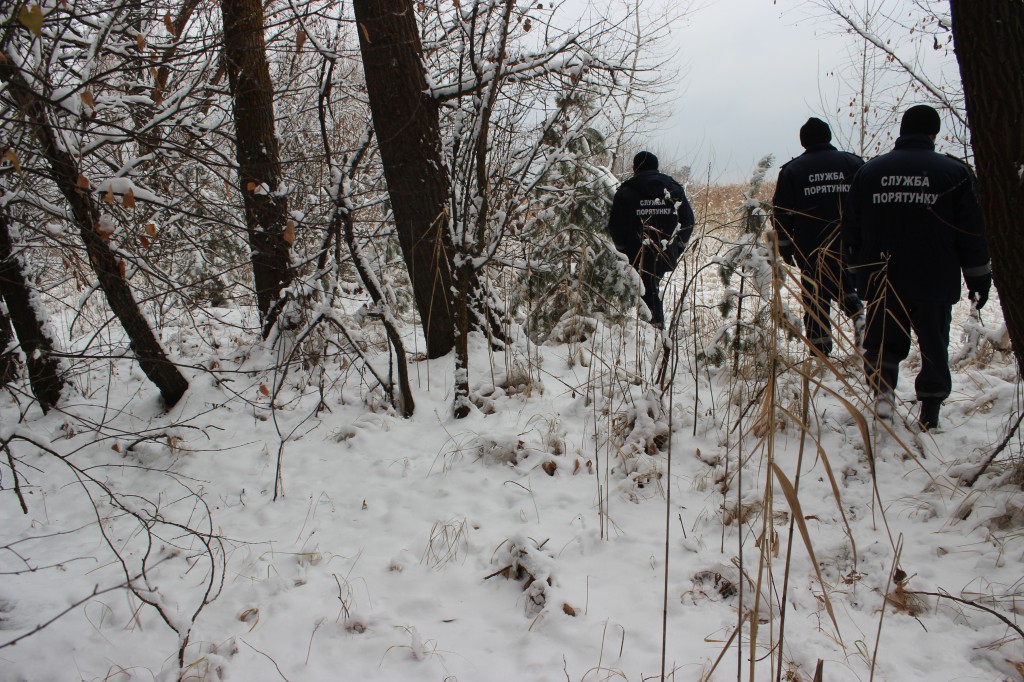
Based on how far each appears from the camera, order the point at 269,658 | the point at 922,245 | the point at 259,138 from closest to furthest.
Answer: the point at 269,658 → the point at 922,245 → the point at 259,138

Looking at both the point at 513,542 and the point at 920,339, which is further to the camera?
the point at 920,339

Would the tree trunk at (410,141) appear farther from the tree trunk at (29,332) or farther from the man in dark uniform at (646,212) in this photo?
the tree trunk at (29,332)

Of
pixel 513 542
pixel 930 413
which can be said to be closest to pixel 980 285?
pixel 930 413

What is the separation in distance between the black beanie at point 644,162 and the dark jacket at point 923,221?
7.63 feet

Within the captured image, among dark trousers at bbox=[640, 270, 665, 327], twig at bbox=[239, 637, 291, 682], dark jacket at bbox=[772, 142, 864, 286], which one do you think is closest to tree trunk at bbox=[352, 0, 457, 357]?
dark trousers at bbox=[640, 270, 665, 327]

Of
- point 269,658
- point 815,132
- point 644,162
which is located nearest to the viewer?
point 269,658

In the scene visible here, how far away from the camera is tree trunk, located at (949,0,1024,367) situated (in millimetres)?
2215

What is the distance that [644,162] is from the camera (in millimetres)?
5539

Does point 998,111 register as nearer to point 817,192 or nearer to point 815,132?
point 817,192

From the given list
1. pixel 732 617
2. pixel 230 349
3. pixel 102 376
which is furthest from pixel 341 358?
pixel 732 617

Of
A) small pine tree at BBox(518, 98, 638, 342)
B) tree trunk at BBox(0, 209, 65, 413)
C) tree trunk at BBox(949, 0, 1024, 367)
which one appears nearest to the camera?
tree trunk at BBox(949, 0, 1024, 367)

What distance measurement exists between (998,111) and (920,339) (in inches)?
58.9

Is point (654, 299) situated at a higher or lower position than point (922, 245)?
lower

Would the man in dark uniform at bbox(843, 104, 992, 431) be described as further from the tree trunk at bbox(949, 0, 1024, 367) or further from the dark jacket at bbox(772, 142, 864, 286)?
the dark jacket at bbox(772, 142, 864, 286)
